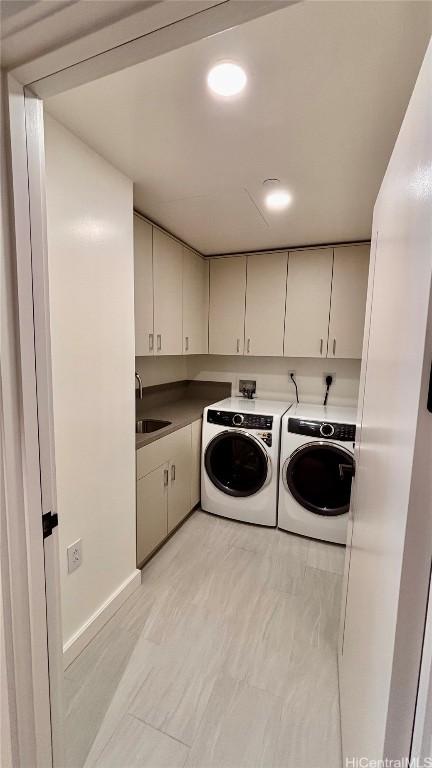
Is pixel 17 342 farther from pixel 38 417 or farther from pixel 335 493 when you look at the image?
pixel 335 493

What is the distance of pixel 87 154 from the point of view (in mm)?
1371

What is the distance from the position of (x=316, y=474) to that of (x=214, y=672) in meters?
1.38

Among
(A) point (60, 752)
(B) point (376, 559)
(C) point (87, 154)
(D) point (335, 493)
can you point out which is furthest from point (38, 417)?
(D) point (335, 493)

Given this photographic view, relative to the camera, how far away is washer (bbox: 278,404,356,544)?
2.25m

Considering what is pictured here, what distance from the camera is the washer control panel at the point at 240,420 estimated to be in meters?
2.44

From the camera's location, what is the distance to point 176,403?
318 cm

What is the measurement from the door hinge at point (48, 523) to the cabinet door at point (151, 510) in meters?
1.06

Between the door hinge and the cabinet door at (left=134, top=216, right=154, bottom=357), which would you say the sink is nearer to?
the cabinet door at (left=134, top=216, right=154, bottom=357)

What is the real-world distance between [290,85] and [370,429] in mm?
1149

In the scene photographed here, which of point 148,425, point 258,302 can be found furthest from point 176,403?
point 258,302

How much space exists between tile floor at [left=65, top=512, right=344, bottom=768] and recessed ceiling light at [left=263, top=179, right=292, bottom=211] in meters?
2.34

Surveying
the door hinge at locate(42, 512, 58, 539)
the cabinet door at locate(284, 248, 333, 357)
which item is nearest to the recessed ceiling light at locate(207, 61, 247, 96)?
the door hinge at locate(42, 512, 58, 539)

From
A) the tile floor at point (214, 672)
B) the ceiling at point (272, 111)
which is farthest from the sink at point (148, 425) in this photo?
the ceiling at point (272, 111)

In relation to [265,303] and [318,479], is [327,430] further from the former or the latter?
[265,303]
